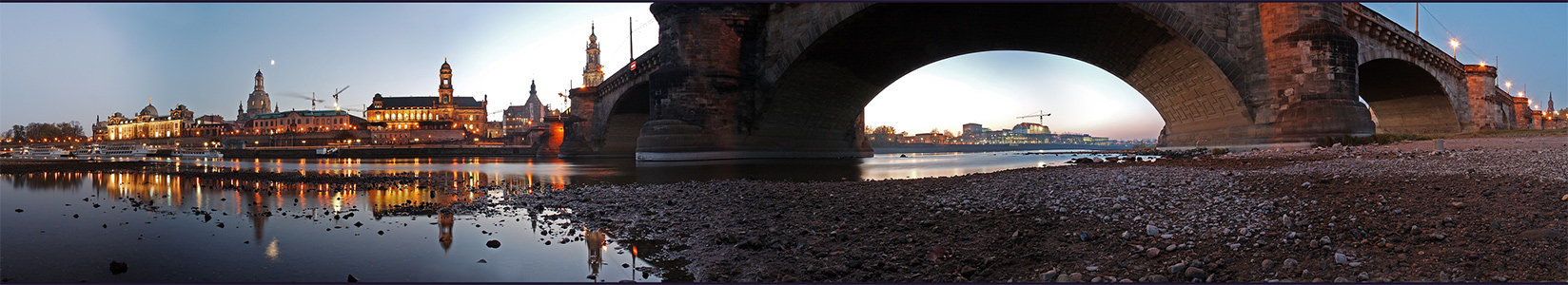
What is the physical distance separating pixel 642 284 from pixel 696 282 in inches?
12.8

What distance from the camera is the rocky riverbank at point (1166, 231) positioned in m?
3.90

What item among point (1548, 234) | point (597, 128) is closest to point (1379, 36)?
point (1548, 234)

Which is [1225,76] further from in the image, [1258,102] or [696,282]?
[696,282]

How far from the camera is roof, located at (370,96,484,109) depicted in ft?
550

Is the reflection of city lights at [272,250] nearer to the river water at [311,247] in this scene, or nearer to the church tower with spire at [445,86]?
the river water at [311,247]

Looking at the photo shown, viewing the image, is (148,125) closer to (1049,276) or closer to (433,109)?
(433,109)

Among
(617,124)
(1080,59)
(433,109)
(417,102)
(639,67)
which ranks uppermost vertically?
(417,102)

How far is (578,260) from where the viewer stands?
5.00m

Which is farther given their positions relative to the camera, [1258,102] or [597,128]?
[597,128]

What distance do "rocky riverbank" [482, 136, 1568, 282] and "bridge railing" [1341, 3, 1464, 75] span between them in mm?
21552

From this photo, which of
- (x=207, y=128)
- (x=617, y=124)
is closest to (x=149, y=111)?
(x=207, y=128)

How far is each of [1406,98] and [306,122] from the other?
186 meters

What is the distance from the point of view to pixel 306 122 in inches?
6230

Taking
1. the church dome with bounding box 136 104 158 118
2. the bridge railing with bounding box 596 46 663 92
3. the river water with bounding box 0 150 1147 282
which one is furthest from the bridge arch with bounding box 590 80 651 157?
the church dome with bounding box 136 104 158 118
